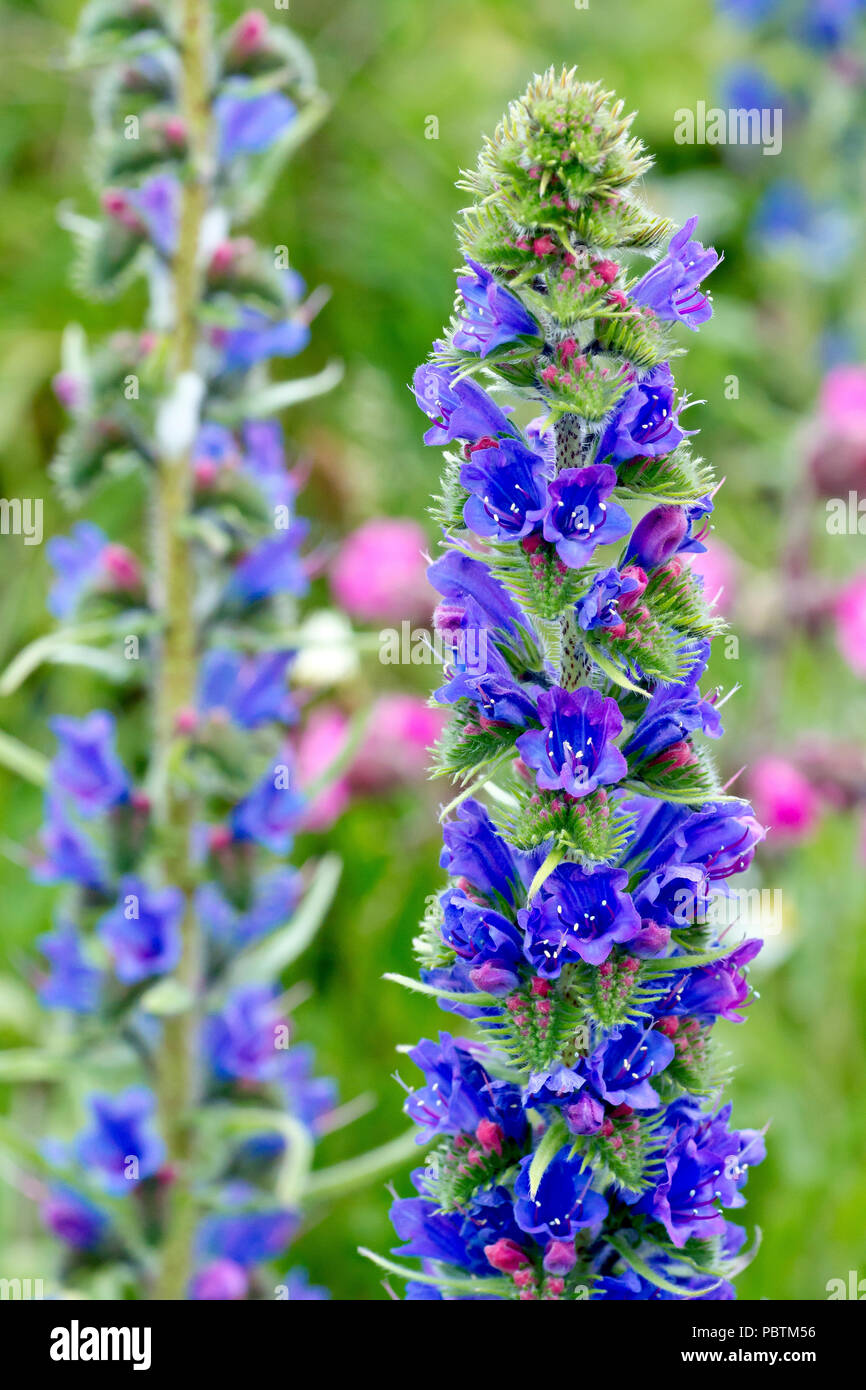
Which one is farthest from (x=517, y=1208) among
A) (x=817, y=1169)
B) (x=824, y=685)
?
(x=824, y=685)

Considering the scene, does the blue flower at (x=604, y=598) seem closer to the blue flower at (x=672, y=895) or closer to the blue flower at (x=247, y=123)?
the blue flower at (x=672, y=895)

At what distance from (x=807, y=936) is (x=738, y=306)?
316 cm

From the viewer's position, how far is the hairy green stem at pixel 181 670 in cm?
247

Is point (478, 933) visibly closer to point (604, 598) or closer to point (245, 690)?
point (604, 598)

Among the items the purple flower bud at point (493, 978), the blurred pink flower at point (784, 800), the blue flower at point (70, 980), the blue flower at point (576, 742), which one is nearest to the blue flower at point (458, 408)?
the blue flower at point (576, 742)

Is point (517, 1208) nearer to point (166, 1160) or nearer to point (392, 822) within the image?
point (166, 1160)

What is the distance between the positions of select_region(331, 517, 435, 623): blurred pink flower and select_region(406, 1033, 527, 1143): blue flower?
2442 mm

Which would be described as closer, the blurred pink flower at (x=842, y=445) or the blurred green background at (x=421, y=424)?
the blurred green background at (x=421, y=424)

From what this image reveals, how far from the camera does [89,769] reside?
2.50m

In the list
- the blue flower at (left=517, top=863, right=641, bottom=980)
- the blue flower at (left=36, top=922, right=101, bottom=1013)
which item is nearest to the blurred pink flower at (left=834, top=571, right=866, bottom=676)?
the blue flower at (left=36, top=922, right=101, bottom=1013)

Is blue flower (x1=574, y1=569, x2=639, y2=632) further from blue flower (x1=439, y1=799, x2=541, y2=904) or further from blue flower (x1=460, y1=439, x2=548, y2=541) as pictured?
blue flower (x1=439, y1=799, x2=541, y2=904)

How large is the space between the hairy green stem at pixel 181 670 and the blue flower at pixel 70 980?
0.49 feet

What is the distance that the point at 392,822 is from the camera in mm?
4508

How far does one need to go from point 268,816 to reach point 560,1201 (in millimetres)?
1167
